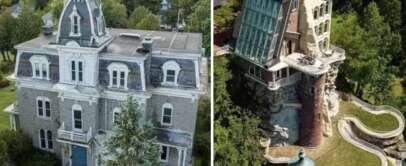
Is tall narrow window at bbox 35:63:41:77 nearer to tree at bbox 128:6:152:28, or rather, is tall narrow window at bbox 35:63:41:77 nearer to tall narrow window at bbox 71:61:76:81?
tall narrow window at bbox 71:61:76:81

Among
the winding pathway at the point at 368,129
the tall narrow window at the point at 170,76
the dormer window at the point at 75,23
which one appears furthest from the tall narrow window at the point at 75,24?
the winding pathway at the point at 368,129

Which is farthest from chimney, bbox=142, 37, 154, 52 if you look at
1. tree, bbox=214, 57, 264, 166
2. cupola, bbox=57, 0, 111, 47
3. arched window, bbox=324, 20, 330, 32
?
arched window, bbox=324, 20, 330, 32

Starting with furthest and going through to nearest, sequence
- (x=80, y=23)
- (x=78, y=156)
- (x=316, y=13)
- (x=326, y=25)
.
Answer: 1. (x=326, y=25)
2. (x=316, y=13)
3. (x=78, y=156)
4. (x=80, y=23)

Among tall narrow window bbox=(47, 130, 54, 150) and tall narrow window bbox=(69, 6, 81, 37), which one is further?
tall narrow window bbox=(47, 130, 54, 150)

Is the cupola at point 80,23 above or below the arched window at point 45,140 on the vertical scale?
above

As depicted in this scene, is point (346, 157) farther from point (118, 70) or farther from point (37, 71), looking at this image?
point (37, 71)

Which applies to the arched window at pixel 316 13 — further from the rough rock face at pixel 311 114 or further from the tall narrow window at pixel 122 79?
the tall narrow window at pixel 122 79

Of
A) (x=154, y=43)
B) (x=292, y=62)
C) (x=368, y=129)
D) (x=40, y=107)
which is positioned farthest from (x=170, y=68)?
(x=368, y=129)
